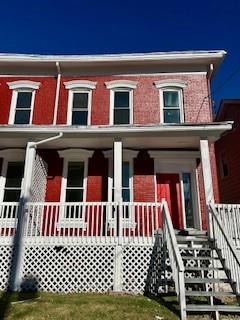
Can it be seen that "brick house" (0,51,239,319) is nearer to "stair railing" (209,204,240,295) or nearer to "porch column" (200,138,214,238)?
"porch column" (200,138,214,238)

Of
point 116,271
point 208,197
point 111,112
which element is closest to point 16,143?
point 111,112

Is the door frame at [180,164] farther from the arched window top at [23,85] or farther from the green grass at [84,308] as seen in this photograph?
the arched window top at [23,85]

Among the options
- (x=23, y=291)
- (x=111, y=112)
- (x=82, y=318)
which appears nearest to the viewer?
(x=82, y=318)

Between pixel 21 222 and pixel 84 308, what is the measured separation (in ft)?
11.1

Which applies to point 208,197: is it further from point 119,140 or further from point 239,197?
point 239,197

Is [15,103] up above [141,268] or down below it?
above

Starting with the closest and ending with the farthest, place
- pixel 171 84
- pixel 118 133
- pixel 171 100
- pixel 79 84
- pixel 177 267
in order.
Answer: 1. pixel 177 267
2. pixel 118 133
3. pixel 171 100
4. pixel 171 84
5. pixel 79 84

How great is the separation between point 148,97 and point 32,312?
894 centimetres

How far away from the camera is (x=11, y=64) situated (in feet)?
42.7

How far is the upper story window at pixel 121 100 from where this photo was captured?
40.6ft

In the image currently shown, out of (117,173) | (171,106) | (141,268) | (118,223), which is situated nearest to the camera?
(141,268)

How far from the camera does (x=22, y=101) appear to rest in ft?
42.2

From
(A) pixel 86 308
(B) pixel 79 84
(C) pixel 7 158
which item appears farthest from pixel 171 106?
(A) pixel 86 308

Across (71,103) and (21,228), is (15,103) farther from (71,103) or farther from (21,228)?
(21,228)
